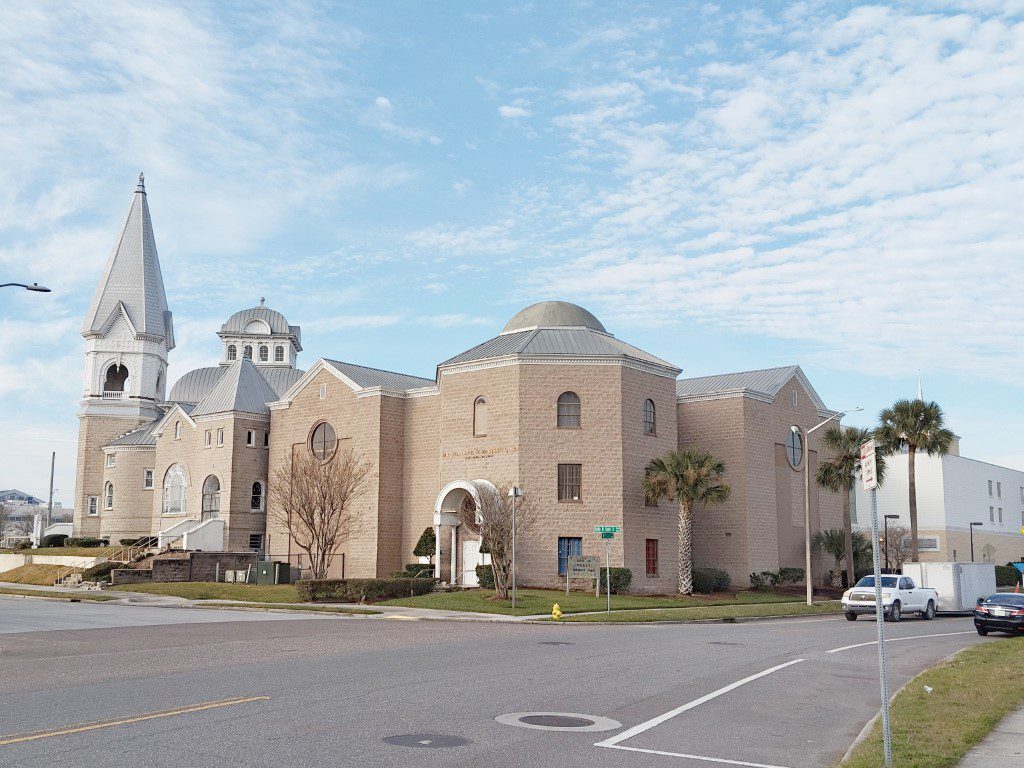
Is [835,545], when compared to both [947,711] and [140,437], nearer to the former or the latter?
[947,711]

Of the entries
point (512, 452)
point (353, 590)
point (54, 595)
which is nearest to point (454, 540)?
point (512, 452)

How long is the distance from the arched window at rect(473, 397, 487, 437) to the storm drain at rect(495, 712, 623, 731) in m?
33.9

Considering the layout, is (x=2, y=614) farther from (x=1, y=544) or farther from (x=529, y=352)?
(x=1, y=544)

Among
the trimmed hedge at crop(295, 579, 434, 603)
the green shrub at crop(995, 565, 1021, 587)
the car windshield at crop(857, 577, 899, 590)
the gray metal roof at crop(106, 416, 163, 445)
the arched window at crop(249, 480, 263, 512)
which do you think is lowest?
the green shrub at crop(995, 565, 1021, 587)

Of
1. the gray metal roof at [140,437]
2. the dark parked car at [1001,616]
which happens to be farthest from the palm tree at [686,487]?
the gray metal roof at [140,437]

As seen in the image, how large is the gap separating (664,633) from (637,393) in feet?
67.8

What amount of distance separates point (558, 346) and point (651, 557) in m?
10.6

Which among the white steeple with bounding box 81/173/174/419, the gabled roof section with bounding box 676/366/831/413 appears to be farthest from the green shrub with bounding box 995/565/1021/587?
the white steeple with bounding box 81/173/174/419

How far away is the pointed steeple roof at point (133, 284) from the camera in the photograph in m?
72.0

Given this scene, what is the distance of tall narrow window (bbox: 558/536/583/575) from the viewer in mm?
43375

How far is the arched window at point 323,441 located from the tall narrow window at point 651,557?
17.3 meters

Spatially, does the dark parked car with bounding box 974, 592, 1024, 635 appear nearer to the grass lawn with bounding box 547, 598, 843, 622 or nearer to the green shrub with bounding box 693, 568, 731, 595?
the grass lawn with bounding box 547, 598, 843, 622

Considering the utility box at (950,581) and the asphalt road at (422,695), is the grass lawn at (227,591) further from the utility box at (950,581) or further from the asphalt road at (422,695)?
the utility box at (950,581)

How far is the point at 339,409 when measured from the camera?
170 feet
